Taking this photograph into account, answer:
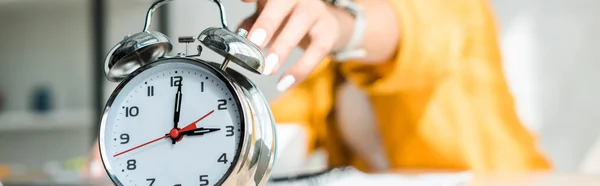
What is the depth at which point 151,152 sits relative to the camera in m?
0.56

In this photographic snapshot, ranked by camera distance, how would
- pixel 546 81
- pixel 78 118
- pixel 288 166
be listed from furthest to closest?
pixel 78 118 → pixel 546 81 → pixel 288 166

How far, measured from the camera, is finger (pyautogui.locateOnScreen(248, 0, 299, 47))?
62 centimetres

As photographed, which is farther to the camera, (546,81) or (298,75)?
(546,81)

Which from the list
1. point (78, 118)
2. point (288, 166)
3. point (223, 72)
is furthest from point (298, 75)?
point (78, 118)

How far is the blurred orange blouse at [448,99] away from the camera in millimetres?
1247

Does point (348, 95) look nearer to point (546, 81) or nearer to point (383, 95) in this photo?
point (383, 95)

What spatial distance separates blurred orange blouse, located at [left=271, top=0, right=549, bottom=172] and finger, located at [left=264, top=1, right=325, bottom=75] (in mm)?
433

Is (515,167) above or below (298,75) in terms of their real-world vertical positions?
below

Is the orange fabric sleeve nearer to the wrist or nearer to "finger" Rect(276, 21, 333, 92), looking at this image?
the wrist

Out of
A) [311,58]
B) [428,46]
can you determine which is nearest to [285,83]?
[311,58]

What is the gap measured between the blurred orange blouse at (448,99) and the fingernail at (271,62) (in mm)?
588

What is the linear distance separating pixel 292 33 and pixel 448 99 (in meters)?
0.72

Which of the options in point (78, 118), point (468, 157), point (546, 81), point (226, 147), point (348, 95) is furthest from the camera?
point (78, 118)

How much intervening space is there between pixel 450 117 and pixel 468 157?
8cm
